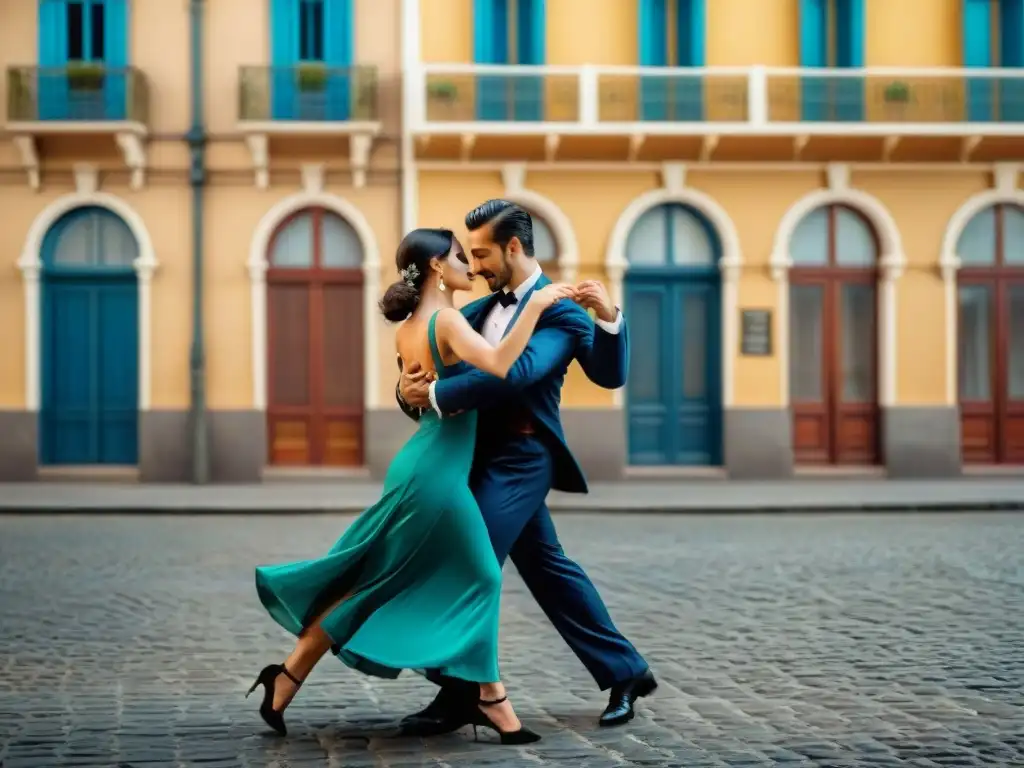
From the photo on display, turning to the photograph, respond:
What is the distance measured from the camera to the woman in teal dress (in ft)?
18.2

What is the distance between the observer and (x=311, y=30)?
22.0 meters

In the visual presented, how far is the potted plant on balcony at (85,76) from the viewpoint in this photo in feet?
70.0

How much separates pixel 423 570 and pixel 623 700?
98cm

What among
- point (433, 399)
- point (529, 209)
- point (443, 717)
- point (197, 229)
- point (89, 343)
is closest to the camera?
point (433, 399)

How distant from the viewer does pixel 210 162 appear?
2189cm

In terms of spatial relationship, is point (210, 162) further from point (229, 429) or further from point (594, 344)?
point (594, 344)

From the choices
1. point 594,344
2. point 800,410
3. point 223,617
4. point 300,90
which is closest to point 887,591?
point 223,617

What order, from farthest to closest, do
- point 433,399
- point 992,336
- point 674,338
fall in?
1. point 992,336
2. point 674,338
3. point 433,399

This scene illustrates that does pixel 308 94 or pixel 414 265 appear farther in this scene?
pixel 308 94

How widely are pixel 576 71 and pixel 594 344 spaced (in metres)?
16.2

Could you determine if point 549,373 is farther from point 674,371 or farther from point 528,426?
point 674,371

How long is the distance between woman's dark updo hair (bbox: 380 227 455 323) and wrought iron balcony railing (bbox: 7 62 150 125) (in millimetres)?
16414

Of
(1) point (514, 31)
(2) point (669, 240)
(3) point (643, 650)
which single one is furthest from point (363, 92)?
(3) point (643, 650)

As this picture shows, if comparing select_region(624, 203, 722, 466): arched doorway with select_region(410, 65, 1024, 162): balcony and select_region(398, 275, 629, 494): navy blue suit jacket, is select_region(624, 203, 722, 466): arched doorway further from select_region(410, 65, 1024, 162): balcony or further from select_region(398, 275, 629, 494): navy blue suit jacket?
select_region(398, 275, 629, 494): navy blue suit jacket
